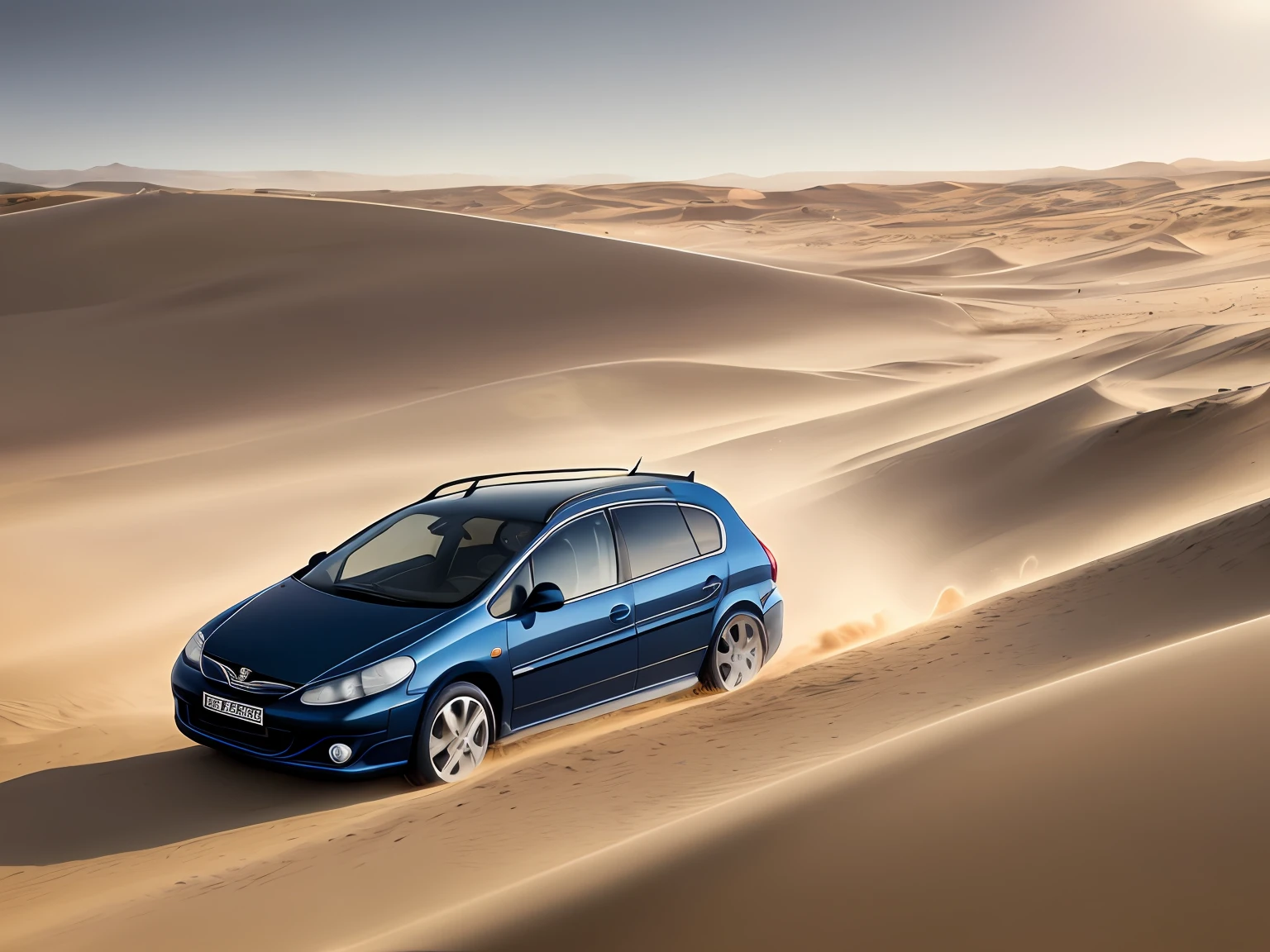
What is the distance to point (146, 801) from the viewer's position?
5.85 metres

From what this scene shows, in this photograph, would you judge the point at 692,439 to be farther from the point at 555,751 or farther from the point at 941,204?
the point at 941,204

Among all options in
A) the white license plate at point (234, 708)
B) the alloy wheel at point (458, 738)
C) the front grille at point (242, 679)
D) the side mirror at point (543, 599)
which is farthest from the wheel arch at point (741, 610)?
the white license plate at point (234, 708)

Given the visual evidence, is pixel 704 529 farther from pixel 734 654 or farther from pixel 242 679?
pixel 242 679

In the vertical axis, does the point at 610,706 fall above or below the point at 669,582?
below

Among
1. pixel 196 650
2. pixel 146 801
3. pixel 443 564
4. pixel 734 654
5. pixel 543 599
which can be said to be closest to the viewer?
pixel 146 801

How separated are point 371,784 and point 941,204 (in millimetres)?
138391

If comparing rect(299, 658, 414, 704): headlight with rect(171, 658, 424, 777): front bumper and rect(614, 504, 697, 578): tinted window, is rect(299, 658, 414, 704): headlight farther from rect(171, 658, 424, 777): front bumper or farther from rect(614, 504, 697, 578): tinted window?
rect(614, 504, 697, 578): tinted window

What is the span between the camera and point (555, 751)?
593 cm

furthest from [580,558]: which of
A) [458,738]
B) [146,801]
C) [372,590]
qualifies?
[146,801]

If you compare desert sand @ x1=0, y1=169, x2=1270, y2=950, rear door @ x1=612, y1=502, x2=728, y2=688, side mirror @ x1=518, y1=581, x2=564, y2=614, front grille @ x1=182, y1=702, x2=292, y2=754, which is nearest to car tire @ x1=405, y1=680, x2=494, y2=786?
desert sand @ x1=0, y1=169, x2=1270, y2=950

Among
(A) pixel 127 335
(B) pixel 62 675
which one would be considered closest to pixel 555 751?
(B) pixel 62 675

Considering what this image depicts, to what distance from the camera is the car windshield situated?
256 inches

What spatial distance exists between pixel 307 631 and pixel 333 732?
2.27 feet

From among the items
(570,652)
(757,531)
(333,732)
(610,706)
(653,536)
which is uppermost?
(653,536)
